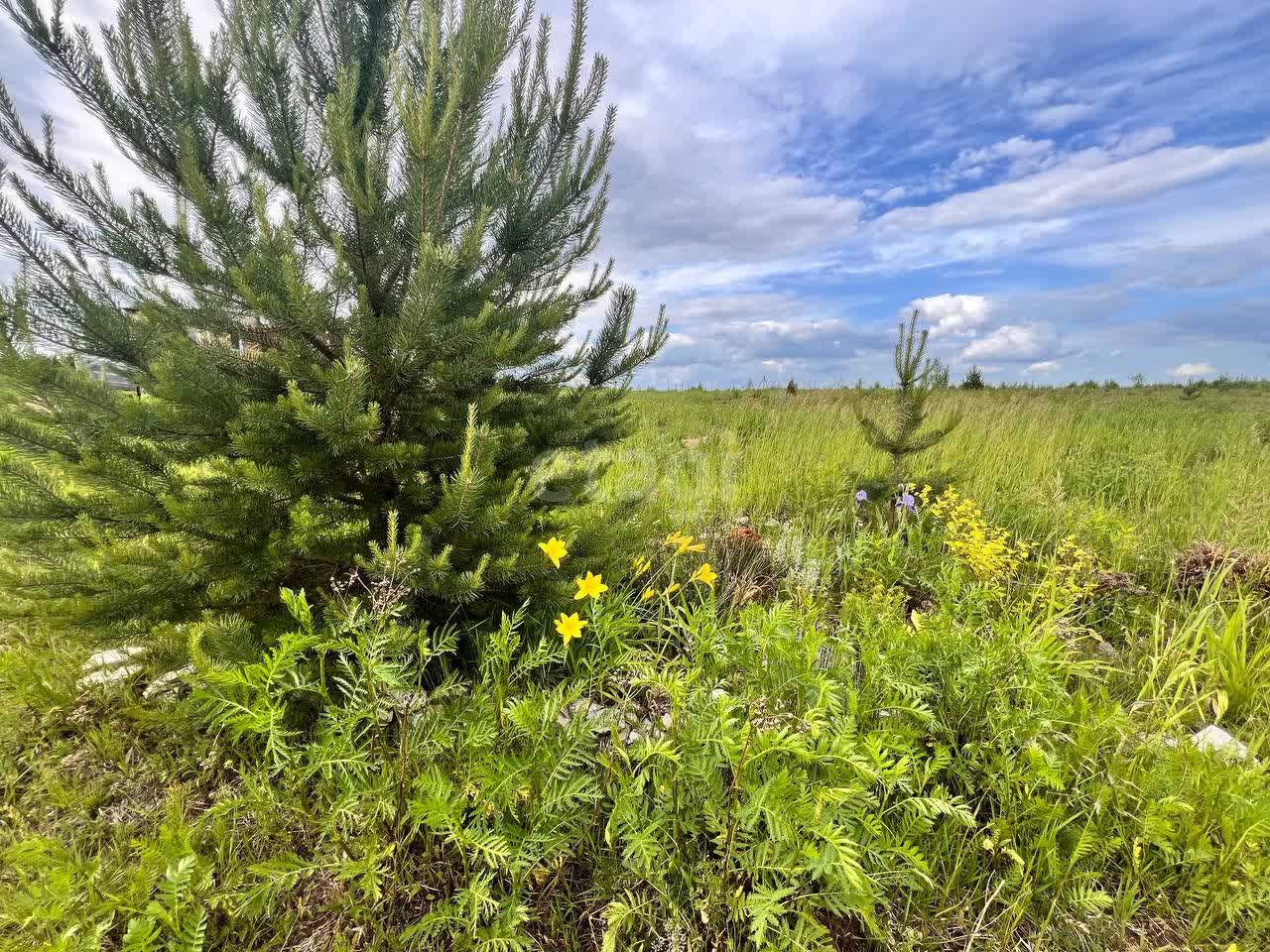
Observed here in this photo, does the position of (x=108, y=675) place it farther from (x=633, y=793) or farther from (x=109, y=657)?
(x=633, y=793)

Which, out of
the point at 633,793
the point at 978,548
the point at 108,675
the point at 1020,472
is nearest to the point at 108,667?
the point at 108,675

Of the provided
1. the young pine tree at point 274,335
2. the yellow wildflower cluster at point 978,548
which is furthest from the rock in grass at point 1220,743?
the young pine tree at point 274,335

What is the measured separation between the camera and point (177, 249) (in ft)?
6.95

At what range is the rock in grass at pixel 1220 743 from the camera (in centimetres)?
198

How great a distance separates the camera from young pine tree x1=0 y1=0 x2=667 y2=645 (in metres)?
1.94

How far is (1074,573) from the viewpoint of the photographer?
10.6 ft

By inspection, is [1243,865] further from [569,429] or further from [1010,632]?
[569,429]

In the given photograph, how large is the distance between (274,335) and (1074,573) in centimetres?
408

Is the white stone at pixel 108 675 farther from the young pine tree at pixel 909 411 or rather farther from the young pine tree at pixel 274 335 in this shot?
the young pine tree at pixel 909 411

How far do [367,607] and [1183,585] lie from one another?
4313mm

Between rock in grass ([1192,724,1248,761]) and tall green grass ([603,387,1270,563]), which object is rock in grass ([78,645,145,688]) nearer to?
tall green grass ([603,387,1270,563])

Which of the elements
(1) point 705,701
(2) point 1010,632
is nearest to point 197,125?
(1) point 705,701

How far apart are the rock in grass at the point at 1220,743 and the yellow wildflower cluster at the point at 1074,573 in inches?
28.8

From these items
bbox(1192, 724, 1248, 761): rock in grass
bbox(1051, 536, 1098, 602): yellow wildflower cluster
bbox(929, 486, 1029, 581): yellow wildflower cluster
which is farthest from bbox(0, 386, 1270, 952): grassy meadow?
bbox(929, 486, 1029, 581): yellow wildflower cluster
